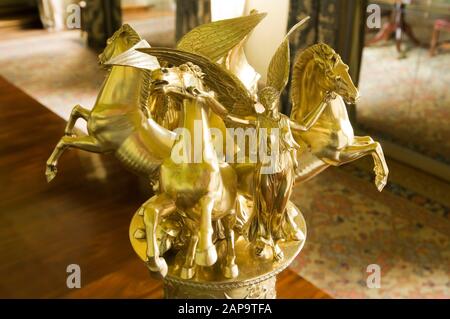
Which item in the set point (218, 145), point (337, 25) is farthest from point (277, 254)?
point (337, 25)

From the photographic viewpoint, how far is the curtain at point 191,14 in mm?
3898

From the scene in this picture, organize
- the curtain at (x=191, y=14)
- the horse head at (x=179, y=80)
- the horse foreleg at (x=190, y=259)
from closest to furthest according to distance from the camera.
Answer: the horse head at (x=179, y=80) < the horse foreleg at (x=190, y=259) < the curtain at (x=191, y=14)

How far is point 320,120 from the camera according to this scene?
2.28ft

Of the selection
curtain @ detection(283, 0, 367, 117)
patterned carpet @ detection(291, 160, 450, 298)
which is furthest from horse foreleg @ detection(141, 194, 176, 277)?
curtain @ detection(283, 0, 367, 117)

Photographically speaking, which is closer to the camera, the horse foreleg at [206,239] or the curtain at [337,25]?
the horse foreleg at [206,239]

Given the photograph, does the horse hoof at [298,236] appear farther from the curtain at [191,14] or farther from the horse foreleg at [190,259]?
the curtain at [191,14]

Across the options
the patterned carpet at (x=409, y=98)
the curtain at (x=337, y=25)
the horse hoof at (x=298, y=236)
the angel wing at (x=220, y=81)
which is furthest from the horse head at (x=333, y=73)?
the patterned carpet at (x=409, y=98)

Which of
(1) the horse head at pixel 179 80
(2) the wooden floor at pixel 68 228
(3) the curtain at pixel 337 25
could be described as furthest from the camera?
(3) the curtain at pixel 337 25

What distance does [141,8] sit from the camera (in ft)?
17.9

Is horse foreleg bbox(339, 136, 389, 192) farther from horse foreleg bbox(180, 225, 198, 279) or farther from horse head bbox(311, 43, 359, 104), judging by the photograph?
horse foreleg bbox(180, 225, 198, 279)

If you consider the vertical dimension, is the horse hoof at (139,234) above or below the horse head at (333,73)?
below

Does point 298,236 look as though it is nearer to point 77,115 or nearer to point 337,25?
point 77,115

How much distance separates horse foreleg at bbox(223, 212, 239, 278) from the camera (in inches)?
26.7
